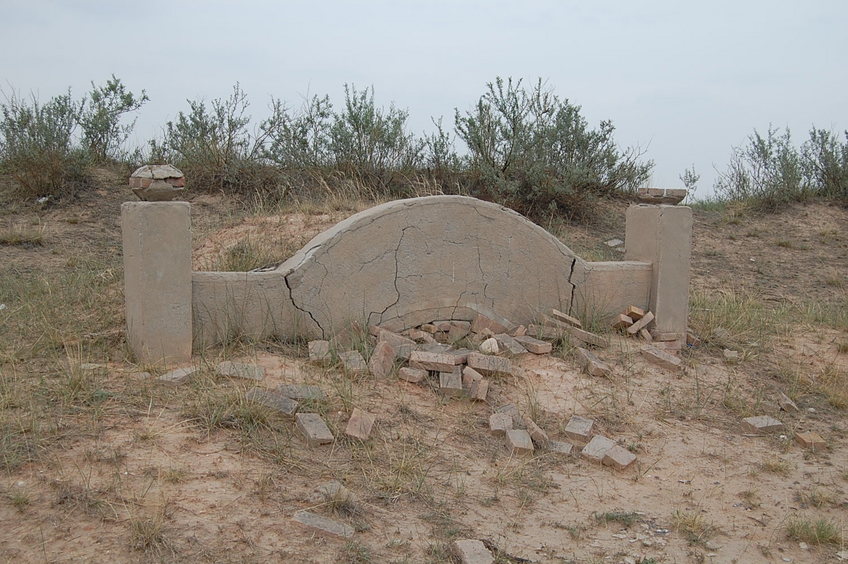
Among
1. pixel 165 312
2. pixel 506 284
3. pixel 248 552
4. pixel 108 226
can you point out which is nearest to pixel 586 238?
pixel 506 284

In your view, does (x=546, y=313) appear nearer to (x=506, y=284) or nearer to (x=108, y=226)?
(x=506, y=284)

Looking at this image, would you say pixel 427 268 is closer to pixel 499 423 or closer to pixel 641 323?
pixel 499 423

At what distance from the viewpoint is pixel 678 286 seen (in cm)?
645

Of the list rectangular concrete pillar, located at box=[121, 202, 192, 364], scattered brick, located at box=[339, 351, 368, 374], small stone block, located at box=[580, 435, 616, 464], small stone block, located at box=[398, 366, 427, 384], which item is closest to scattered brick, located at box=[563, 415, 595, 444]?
small stone block, located at box=[580, 435, 616, 464]

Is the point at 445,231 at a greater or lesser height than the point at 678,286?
greater

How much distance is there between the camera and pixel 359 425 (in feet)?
13.9

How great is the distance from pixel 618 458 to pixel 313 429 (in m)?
1.78

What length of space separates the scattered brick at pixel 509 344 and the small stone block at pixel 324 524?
8.18ft

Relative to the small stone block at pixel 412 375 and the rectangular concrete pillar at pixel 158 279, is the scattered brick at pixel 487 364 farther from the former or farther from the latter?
the rectangular concrete pillar at pixel 158 279

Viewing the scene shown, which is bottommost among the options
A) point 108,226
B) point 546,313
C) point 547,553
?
point 547,553

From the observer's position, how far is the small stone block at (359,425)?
420 centimetres

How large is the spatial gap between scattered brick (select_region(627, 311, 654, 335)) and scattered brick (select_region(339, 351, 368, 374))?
2445 mm

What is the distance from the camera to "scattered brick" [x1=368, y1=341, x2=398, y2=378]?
199 inches

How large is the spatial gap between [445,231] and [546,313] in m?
1.12
